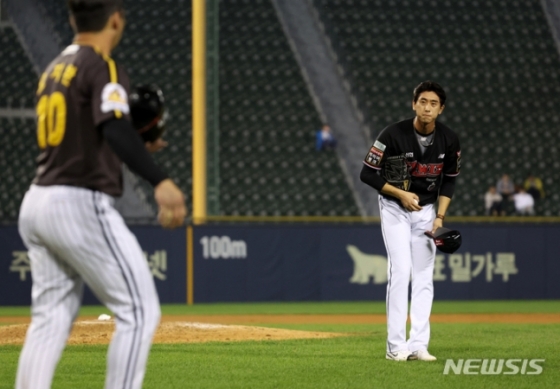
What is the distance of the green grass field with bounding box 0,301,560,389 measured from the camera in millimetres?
4633

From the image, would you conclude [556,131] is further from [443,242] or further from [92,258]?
[92,258]

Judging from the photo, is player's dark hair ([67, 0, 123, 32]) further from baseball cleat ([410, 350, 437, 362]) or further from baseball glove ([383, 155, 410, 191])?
baseball cleat ([410, 350, 437, 362])

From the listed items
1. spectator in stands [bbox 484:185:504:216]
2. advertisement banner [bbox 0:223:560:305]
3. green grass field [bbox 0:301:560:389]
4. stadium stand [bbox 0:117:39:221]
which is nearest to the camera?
green grass field [bbox 0:301:560:389]

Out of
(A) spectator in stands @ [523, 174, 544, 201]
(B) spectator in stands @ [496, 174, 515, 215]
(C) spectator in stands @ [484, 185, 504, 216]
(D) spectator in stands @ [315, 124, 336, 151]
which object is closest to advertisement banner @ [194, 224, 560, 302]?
(C) spectator in stands @ [484, 185, 504, 216]

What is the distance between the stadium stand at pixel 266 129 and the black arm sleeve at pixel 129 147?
39.7 feet

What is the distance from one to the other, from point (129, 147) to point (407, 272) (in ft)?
9.70

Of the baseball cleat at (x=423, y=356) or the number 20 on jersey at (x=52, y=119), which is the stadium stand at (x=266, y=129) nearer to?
the baseball cleat at (x=423, y=356)

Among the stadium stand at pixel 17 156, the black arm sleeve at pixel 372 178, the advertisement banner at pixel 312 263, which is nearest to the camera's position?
the black arm sleeve at pixel 372 178

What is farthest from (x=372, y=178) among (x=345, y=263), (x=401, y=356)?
(x=345, y=263)

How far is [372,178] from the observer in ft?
18.5

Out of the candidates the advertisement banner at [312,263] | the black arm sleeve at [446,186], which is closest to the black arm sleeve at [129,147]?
the black arm sleeve at [446,186]

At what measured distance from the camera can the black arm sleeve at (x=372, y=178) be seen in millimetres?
5617

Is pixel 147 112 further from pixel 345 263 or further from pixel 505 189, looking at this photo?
pixel 505 189

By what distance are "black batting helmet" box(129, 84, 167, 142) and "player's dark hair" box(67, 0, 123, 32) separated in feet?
0.85
